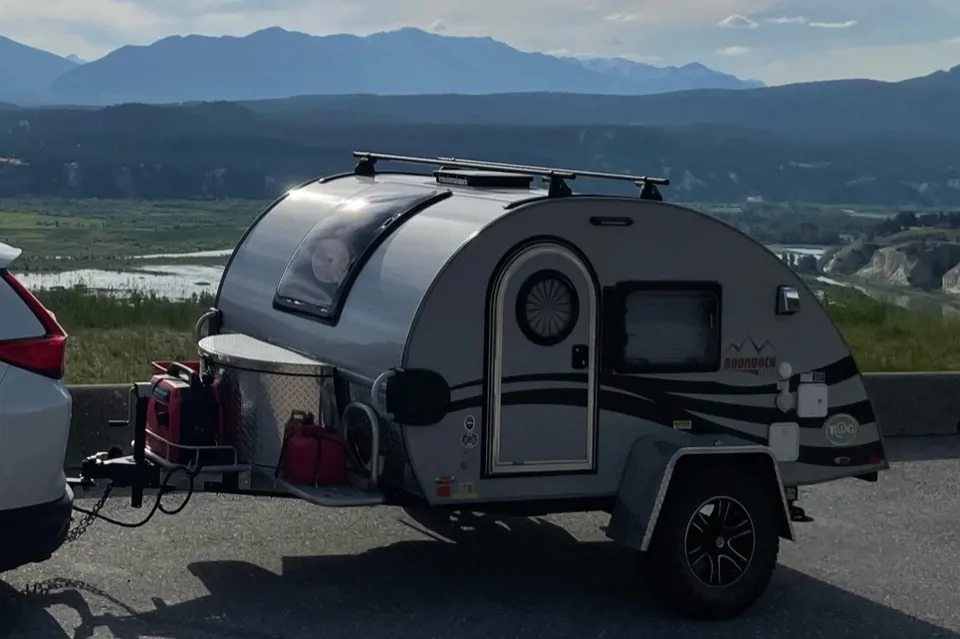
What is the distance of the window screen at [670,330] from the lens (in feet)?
23.8

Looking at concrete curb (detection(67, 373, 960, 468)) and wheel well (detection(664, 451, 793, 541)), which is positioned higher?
wheel well (detection(664, 451, 793, 541))

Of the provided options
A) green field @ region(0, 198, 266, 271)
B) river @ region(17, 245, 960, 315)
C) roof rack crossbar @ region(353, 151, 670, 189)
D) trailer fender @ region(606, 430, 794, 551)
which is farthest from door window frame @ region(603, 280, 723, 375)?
green field @ region(0, 198, 266, 271)

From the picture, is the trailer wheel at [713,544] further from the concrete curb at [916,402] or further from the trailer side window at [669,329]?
the concrete curb at [916,402]

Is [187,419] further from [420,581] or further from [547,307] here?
[547,307]

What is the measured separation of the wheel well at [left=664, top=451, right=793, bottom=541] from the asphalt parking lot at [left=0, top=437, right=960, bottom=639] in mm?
468

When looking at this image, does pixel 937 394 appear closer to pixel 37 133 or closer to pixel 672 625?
pixel 672 625

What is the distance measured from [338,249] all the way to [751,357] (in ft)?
7.16

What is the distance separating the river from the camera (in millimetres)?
15836

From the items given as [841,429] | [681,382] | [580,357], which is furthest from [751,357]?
[580,357]

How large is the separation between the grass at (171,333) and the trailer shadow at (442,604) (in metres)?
4.36

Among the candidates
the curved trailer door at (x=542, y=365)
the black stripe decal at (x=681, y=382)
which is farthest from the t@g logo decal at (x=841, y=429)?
the curved trailer door at (x=542, y=365)

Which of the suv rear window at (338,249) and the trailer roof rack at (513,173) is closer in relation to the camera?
the trailer roof rack at (513,173)

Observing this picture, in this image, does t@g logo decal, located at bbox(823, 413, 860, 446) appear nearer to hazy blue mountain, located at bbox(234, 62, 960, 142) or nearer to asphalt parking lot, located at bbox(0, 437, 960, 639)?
asphalt parking lot, located at bbox(0, 437, 960, 639)

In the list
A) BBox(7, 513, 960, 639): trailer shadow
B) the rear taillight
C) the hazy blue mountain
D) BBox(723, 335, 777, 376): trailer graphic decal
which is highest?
the hazy blue mountain
